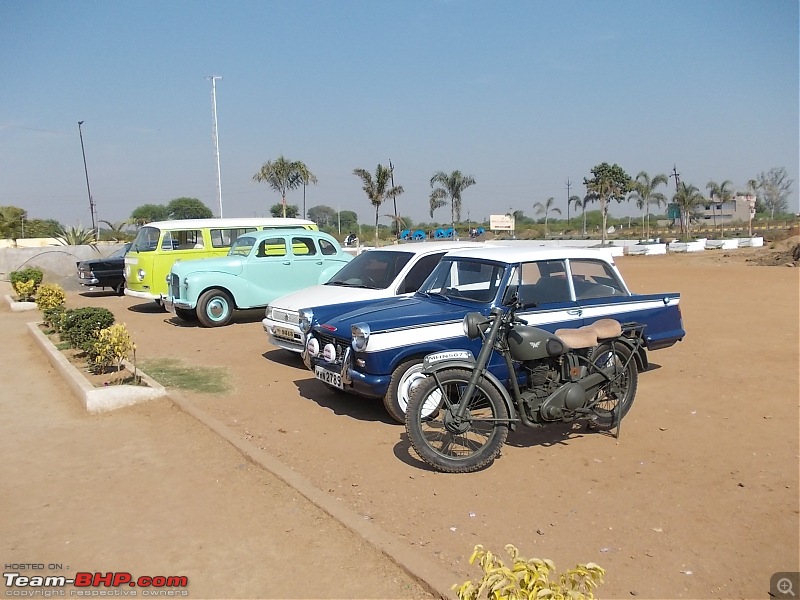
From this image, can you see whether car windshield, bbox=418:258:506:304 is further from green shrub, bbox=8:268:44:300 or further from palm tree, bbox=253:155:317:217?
palm tree, bbox=253:155:317:217

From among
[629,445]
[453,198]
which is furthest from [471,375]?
[453,198]

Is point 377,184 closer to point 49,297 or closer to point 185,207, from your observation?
point 49,297

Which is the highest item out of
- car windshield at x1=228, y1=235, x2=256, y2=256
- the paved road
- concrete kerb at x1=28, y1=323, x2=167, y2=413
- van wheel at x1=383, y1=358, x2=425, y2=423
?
car windshield at x1=228, y1=235, x2=256, y2=256

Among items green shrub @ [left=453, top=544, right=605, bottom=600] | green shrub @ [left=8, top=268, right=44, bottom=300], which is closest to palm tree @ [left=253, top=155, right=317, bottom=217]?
green shrub @ [left=8, top=268, right=44, bottom=300]

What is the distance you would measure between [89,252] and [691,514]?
24138 mm

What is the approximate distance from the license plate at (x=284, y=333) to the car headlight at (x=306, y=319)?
0.73 metres

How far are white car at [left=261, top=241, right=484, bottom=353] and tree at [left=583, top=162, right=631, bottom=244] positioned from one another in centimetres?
4299

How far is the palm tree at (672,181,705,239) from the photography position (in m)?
54.2

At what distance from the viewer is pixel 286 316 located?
874 centimetres

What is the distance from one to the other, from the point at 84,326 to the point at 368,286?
3.97 m

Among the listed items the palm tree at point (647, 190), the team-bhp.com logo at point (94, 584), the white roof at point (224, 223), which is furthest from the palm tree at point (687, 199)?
the team-bhp.com logo at point (94, 584)

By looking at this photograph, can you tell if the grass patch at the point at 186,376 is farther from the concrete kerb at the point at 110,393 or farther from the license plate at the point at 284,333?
the license plate at the point at 284,333

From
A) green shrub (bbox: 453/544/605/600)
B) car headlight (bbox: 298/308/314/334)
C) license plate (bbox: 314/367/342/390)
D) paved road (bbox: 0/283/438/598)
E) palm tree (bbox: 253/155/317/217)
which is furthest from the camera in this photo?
palm tree (bbox: 253/155/317/217)

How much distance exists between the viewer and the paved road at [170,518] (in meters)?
3.65
